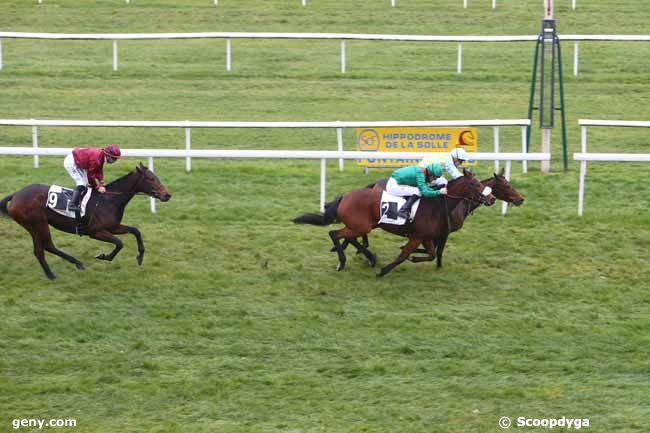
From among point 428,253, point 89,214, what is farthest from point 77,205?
point 428,253

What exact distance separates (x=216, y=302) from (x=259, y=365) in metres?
1.39

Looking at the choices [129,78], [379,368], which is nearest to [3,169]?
[129,78]

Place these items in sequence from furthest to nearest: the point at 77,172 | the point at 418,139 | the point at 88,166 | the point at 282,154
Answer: the point at 418,139 < the point at 282,154 < the point at 77,172 < the point at 88,166

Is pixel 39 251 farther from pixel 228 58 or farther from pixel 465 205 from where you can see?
pixel 228 58

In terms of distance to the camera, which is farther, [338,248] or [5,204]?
[338,248]

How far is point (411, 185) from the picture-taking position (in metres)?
10.6

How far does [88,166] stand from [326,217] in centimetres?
231

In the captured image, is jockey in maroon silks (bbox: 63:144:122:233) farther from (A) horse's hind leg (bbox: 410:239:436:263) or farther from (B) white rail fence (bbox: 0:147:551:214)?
(A) horse's hind leg (bbox: 410:239:436:263)

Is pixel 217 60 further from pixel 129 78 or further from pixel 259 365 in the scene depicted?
pixel 259 365

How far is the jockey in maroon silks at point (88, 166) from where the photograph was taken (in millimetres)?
10492

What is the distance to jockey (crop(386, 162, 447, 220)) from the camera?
34.4ft

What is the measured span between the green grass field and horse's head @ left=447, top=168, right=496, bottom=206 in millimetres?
715

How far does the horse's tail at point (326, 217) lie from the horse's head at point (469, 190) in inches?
42.9

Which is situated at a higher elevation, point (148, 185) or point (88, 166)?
point (88, 166)
